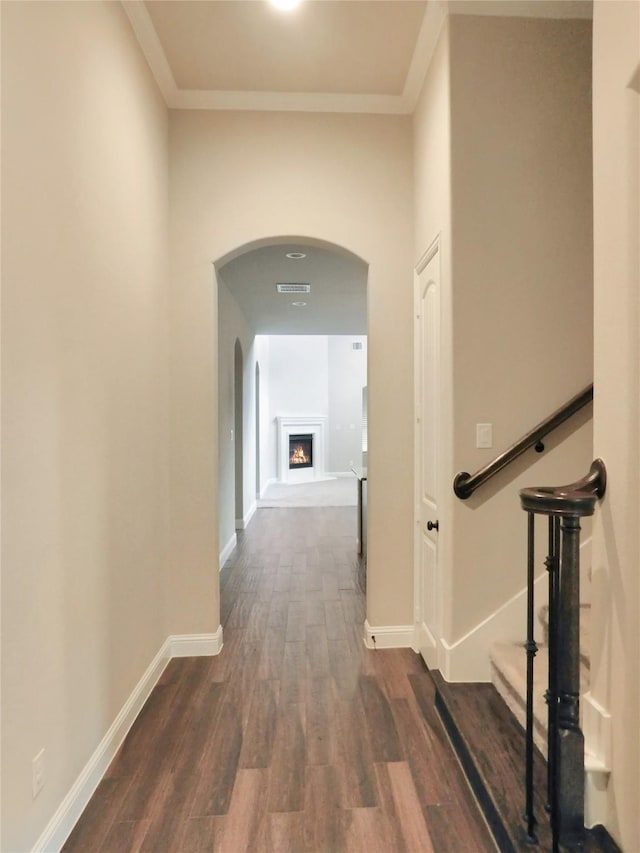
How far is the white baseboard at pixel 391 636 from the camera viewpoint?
9.82 feet

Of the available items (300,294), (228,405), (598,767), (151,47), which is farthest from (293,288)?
(598,767)

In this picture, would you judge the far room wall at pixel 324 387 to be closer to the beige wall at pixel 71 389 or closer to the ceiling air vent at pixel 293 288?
the ceiling air vent at pixel 293 288

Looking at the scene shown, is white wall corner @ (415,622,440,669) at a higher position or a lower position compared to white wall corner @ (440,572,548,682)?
lower

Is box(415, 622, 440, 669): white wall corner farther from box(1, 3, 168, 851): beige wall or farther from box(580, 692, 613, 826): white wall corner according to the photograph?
box(1, 3, 168, 851): beige wall

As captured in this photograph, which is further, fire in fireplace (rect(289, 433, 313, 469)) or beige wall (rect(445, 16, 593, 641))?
fire in fireplace (rect(289, 433, 313, 469))

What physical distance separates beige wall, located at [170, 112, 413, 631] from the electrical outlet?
1451mm

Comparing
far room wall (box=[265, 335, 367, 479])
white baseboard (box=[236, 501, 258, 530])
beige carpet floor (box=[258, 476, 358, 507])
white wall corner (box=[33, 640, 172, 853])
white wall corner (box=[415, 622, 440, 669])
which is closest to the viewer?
white wall corner (box=[33, 640, 172, 853])

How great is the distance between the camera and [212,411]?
3.03 metres

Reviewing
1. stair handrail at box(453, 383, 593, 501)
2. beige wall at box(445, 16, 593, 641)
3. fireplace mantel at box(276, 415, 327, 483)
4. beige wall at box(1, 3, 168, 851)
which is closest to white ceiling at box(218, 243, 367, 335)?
beige wall at box(445, 16, 593, 641)

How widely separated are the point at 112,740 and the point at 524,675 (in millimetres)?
1727

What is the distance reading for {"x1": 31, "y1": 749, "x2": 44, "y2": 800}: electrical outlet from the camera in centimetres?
145

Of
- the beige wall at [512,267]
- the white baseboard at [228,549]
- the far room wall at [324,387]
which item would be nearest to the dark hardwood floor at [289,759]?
the beige wall at [512,267]

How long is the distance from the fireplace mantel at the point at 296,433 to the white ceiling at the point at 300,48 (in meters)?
9.24

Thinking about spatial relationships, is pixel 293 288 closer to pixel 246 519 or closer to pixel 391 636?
pixel 246 519
